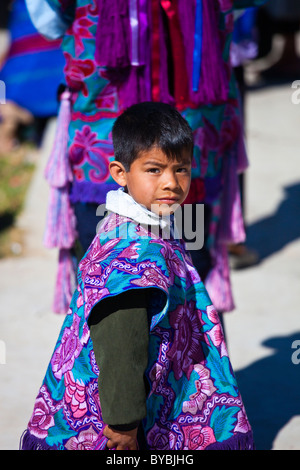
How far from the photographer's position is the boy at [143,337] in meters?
1.81

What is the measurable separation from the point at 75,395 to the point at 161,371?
23cm

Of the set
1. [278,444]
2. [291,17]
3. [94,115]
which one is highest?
[291,17]

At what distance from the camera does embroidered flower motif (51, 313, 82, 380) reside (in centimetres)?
198

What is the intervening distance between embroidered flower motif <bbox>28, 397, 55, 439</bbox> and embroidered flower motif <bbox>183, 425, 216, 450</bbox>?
355mm

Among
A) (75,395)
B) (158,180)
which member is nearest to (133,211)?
(158,180)

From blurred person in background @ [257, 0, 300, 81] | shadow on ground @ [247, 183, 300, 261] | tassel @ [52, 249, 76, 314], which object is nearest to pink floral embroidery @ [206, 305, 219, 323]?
tassel @ [52, 249, 76, 314]

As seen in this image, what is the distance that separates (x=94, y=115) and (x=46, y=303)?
1.79 meters

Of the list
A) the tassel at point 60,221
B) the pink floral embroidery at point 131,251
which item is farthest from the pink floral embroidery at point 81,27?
the pink floral embroidery at point 131,251

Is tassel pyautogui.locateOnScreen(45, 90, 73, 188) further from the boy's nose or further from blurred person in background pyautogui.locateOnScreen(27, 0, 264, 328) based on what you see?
the boy's nose

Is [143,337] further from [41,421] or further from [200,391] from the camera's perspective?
[41,421]

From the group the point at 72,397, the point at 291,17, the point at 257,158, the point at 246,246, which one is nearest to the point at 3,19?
the point at 291,17

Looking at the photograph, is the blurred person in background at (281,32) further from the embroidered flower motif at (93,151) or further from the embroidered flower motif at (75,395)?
the embroidered flower motif at (75,395)

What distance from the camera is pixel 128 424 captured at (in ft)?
5.97

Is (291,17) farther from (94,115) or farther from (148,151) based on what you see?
(148,151)
